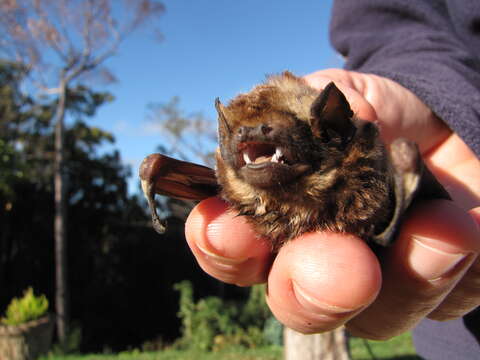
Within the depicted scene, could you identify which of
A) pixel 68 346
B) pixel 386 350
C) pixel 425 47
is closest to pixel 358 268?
pixel 425 47

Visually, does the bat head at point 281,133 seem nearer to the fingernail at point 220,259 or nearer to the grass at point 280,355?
the fingernail at point 220,259

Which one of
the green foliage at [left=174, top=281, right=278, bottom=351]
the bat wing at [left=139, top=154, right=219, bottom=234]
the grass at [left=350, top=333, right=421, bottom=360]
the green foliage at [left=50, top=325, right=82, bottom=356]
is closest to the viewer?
the bat wing at [left=139, top=154, right=219, bottom=234]

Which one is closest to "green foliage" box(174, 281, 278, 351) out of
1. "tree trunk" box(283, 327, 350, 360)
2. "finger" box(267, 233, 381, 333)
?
"tree trunk" box(283, 327, 350, 360)

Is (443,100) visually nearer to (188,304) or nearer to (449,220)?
(449,220)

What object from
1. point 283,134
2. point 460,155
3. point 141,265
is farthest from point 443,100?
point 141,265

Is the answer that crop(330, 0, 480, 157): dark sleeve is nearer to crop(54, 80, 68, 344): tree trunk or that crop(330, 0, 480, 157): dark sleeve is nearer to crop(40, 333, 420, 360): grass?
crop(40, 333, 420, 360): grass
